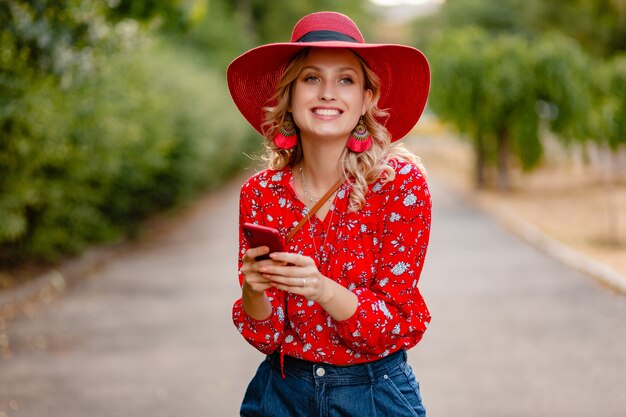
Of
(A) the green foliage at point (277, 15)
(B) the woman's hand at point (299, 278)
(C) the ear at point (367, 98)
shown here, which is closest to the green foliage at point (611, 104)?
(C) the ear at point (367, 98)

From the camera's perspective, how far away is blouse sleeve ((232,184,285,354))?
2439 millimetres

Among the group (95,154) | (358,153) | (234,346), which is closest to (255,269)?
(358,153)

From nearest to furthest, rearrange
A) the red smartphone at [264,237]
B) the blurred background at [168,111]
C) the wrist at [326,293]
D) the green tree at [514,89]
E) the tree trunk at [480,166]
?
the red smartphone at [264,237] → the wrist at [326,293] → the blurred background at [168,111] → the green tree at [514,89] → the tree trunk at [480,166]

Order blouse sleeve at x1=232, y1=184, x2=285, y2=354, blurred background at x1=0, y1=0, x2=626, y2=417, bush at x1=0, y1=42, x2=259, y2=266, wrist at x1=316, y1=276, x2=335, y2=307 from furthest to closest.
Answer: bush at x1=0, y1=42, x2=259, y2=266 < blurred background at x1=0, y1=0, x2=626, y2=417 < blouse sleeve at x1=232, y1=184, x2=285, y2=354 < wrist at x1=316, y1=276, x2=335, y2=307

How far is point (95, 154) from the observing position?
11359mm

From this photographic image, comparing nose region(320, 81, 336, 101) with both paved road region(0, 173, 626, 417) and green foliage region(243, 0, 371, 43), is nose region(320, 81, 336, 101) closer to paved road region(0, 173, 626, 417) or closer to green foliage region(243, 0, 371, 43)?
paved road region(0, 173, 626, 417)

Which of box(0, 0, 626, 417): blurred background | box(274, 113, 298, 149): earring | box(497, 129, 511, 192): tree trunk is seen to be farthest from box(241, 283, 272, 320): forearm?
A: box(497, 129, 511, 192): tree trunk

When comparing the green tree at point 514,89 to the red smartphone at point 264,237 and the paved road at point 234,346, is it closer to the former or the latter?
the paved road at point 234,346

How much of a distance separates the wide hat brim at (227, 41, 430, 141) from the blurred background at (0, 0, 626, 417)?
2.57 feet

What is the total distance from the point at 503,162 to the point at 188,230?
874cm

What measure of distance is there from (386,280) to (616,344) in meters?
5.44

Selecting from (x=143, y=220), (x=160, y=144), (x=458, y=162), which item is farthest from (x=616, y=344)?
(x=458, y=162)

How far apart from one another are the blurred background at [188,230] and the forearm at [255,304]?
45.8 inches

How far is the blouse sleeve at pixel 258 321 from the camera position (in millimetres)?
2439
